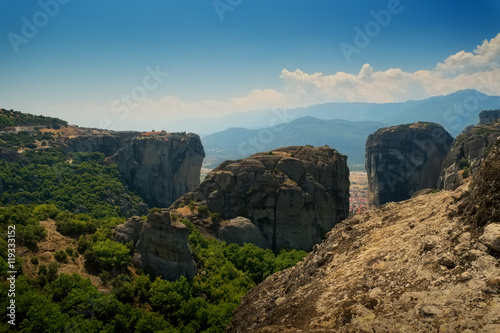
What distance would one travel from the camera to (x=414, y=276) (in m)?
12.3

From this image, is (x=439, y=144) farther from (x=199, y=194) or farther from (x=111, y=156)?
(x=111, y=156)

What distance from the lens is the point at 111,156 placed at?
114 metres

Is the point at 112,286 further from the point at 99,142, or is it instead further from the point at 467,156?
the point at 99,142

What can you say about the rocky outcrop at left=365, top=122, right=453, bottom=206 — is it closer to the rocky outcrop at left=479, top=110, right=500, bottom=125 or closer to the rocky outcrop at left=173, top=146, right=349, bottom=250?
the rocky outcrop at left=479, top=110, right=500, bottom=125

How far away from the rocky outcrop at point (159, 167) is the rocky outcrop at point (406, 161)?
68858mm

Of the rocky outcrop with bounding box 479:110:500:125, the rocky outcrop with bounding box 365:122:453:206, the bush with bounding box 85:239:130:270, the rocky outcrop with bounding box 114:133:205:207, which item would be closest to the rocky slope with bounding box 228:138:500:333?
the bush with bounding box 85:239:130:270

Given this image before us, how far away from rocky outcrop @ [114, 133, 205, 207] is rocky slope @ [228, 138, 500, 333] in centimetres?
9722

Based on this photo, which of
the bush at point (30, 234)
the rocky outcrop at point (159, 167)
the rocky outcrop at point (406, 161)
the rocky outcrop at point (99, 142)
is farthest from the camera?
the rocky outcrop at point (99, 142)

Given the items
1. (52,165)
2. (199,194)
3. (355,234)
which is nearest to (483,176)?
(355,234)

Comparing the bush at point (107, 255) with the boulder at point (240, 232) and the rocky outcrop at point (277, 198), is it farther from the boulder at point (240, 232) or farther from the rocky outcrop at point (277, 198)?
the rocky outcrop at point (277, 198)

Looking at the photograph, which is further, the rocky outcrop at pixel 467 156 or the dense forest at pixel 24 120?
the dense forest at pixel 24 120

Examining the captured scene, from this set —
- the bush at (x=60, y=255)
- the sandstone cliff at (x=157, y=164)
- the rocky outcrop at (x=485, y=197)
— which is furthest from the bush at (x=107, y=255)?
the sandstone cliff at (x=157, y=164)

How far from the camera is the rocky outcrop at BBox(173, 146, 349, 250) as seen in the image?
5697cm

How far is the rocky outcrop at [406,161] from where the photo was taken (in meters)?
109
